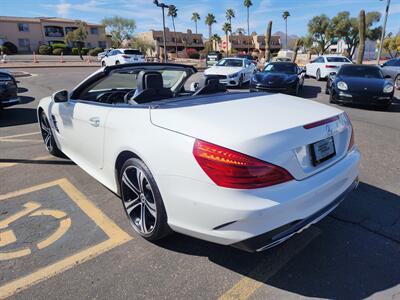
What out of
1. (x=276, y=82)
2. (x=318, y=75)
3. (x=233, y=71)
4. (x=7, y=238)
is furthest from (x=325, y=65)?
(x=7, y=238)

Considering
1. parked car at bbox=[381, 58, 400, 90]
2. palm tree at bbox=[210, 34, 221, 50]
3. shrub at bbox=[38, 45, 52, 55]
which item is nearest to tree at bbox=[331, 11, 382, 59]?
palm tree at bbox=[210, 34, 221, 50]

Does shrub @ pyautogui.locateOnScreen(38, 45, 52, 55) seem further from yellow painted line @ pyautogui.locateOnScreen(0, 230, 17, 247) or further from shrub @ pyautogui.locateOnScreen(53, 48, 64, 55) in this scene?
yellow painted line @ pyautogui.locateOnScreen(0, 230, 17, 247)

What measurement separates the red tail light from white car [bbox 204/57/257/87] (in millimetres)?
11894

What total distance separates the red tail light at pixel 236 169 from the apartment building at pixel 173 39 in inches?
3194

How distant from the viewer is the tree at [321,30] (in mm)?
61375

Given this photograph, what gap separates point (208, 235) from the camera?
221cm

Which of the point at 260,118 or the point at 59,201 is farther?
the point at 59,201

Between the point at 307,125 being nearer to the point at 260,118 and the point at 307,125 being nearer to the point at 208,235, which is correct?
the point at 260,118

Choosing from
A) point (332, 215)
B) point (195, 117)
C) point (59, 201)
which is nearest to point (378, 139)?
point (332, 215)

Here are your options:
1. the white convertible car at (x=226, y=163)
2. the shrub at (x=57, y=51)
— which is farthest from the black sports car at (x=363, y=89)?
the shrub at (x=57, y=51)

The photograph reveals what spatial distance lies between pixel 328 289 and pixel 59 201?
9.40ft

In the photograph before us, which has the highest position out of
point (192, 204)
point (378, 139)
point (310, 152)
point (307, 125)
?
point (307, 125)

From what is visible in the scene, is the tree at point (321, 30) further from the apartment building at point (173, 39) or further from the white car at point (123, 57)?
the white car at point (123, 57)

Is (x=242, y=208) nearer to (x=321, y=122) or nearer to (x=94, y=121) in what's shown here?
(x=321, y=122)
